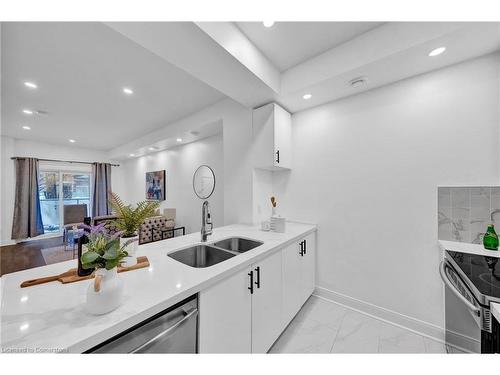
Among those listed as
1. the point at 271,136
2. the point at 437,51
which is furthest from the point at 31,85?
the point at 437,51

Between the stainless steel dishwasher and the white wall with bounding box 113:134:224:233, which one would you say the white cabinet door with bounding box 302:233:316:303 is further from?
the white wall with bounding box 113:134:224:233

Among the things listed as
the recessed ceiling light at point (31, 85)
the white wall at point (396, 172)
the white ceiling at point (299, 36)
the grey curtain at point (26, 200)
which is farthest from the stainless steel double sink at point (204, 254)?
the grey curtain at point (26, 200)

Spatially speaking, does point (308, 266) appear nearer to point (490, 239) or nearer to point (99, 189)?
point (490, 239)

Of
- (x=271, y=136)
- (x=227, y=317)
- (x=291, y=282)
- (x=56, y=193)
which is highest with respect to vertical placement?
(x=271, y=136)

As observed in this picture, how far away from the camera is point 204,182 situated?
357 centimetres

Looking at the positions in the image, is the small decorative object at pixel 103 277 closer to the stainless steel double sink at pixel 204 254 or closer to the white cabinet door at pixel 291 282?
the stainless steel double sink at pixel 204 254

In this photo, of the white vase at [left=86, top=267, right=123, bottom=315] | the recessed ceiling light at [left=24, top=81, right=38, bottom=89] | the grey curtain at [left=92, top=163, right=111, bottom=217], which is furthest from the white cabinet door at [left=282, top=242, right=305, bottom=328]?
the grey curtain at [left=92, top=163, right=111, bottom=217]

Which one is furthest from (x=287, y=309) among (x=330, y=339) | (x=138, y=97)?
(x=138, y=97)

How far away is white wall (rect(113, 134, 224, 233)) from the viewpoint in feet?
11.0

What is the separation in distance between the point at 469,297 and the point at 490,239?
2.56 ft

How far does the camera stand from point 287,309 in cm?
157

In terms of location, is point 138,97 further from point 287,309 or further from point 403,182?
point 403,182

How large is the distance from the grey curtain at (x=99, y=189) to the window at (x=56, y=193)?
1.25 feet

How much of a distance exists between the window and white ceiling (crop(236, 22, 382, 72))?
652 cm
